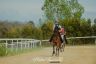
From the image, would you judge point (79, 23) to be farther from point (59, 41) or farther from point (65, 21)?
point (59, 41)

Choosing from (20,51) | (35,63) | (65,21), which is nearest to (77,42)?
(65,21)

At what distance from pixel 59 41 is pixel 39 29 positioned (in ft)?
140

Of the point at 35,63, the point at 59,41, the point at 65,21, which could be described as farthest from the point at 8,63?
the point at 65,21

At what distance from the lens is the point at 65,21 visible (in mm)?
63250

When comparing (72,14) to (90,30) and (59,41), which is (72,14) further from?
(59,41)

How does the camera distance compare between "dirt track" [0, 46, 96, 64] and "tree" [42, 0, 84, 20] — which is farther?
"tree" [42, 0, 84, 20]

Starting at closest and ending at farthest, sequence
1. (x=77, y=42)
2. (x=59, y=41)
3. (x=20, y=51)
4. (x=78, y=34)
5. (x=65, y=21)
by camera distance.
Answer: (x=59, y=41), (x=20, y=51), (x=77, y=42), (x=78, y=34), (x=65, y=21)

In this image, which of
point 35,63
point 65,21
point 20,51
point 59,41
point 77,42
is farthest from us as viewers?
point 65,21

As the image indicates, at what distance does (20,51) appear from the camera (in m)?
30.2

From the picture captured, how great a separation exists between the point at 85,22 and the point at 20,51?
35732 mm

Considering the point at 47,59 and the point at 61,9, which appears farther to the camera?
the point at 61,9

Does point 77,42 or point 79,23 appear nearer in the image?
point 77,42

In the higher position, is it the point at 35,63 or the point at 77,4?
the point at 77,4

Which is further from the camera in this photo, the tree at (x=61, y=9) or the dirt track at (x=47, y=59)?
the tree at (x=61, y=9)
